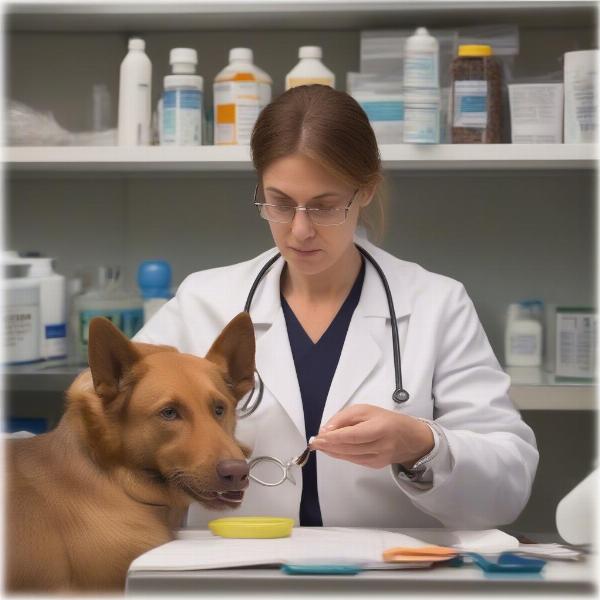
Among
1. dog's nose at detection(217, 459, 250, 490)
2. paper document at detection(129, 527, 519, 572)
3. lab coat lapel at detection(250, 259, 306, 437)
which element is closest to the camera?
paper document at detection(129, 527, 519, 572)

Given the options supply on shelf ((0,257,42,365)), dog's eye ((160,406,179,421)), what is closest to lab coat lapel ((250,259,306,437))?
dog's eye ((160,406,179,421))

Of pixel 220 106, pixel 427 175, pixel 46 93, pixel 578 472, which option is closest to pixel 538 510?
pixel 578 472

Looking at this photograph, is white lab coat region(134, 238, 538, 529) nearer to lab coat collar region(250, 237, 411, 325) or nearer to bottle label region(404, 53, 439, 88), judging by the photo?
lab coat collar region(250, 237, 411, 325)

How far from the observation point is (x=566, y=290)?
238 cm

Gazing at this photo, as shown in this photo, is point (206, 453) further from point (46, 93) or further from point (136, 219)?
point (46, 93)

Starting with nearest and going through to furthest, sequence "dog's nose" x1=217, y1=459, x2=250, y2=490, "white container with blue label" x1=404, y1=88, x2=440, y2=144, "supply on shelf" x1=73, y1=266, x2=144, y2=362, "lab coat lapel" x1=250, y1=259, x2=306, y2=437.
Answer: "dog's nose" x1=217, y1=459, x2=250, y2=490, "lab coat lapel" x1=250, y1=259, x2=306, y2=437, "white container with blue label" x1=404, y1=88, x2=440, y2=144, "supply on shelf" x1=73, y1=266, x2=144, y2=362

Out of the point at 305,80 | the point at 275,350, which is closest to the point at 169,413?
the point at 275,350

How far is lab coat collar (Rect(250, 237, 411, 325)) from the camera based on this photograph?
1.53 m

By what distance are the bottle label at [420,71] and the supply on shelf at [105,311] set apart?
0.84 m

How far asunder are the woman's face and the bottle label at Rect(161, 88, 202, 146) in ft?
2.17

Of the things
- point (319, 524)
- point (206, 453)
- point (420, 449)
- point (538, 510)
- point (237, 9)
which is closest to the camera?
point (206, 453)

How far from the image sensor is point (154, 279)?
2182mm

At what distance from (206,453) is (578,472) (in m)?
1.57

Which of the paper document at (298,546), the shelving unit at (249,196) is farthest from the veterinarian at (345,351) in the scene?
the shelving unit at (249,196)
